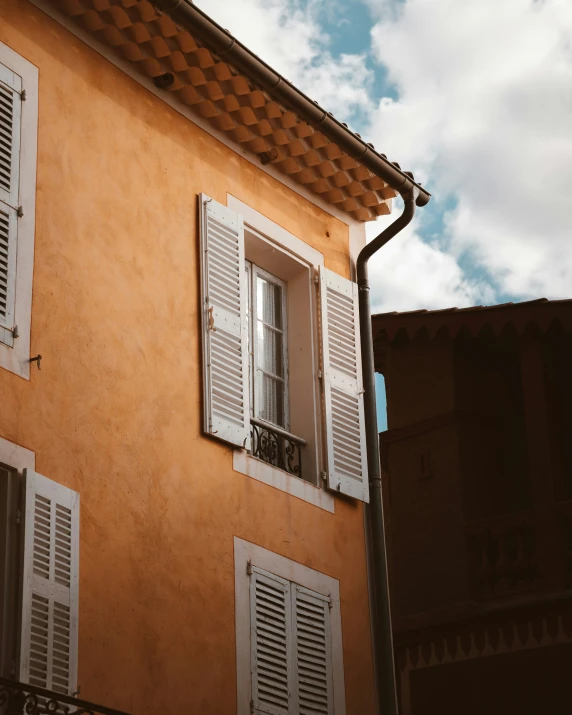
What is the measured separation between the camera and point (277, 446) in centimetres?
1070

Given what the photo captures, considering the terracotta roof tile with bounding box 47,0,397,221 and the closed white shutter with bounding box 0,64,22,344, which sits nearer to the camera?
the closed white shutter with bounding box 0,64,22,344

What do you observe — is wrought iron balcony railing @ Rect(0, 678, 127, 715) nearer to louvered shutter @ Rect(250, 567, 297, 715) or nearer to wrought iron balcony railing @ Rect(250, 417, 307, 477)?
louvered shutter @ Rect(250, 567, 297, 715)

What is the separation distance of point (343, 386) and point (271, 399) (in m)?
0.58

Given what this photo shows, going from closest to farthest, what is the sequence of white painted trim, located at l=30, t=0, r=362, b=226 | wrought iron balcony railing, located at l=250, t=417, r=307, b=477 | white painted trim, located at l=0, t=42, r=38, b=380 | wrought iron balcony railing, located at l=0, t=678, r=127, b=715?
1. wrought iron balcony railing, located at l=0, t=678, r=127, b=715
2. white painted trim, located at l=0, t=42, r=38, b=380
3. white painted trim, located at l=30, t=0, r=362, b=226
4. wrought iron balcony railing, located at l=250, t=417, r=307, b=477

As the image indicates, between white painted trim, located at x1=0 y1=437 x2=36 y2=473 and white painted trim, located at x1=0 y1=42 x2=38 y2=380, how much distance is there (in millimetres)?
443

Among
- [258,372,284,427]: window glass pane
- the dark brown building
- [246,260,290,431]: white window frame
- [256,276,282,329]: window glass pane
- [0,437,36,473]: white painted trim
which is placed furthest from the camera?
the dark brown building

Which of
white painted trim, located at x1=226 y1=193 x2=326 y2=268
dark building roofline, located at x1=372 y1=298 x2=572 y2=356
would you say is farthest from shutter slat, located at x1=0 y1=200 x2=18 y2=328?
dark building roofline, located at x1=372 y1=298 x2=572 y2=356

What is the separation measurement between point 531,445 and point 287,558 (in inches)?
213

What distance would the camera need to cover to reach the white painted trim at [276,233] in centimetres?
1095

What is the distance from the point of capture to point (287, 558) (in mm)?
10148

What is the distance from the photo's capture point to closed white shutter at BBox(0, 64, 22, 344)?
8.60 metres

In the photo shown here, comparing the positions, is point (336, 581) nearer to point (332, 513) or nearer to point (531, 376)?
point (332, 513)

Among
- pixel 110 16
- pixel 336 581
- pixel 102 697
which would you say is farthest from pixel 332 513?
pixel 110 16

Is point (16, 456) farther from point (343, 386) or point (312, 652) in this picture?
point (343, 386)
